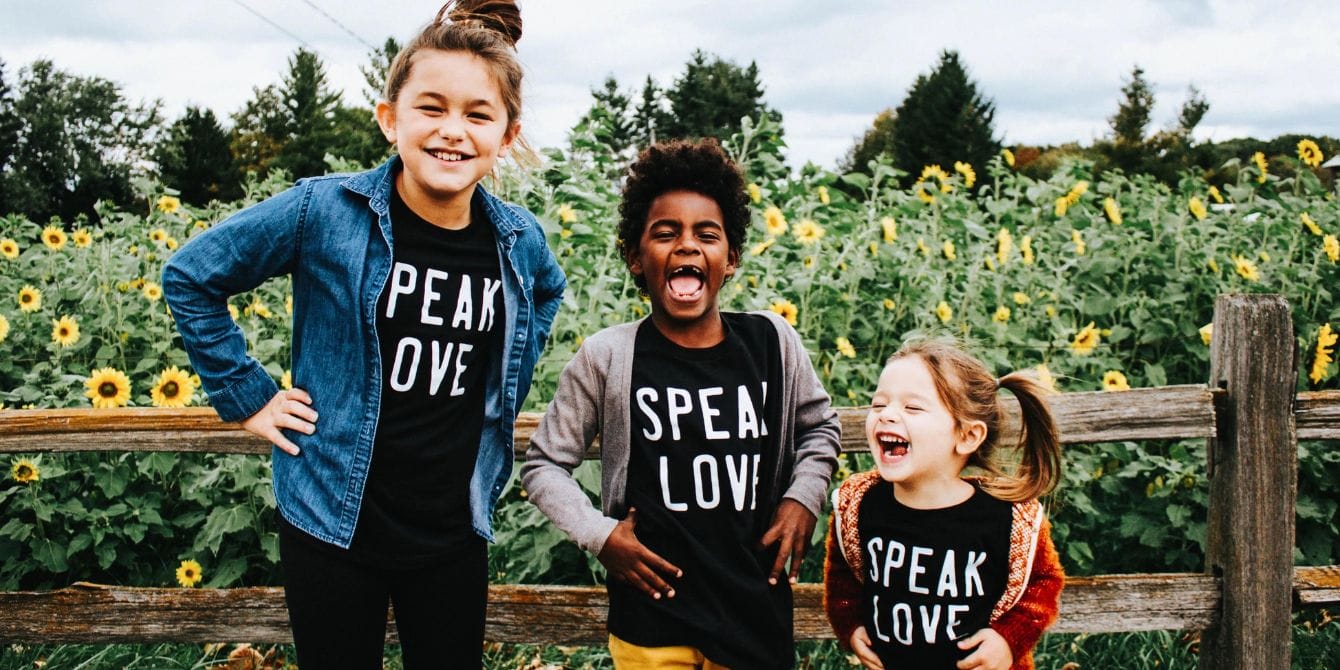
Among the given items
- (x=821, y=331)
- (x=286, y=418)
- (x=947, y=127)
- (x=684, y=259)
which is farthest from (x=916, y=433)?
(x=947, y=127)

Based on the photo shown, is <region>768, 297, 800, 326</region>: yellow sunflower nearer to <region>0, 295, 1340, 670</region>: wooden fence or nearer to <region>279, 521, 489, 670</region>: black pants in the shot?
<region>0, 295, 1340, 670</region>: wooden fence

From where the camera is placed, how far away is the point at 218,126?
44625 mm

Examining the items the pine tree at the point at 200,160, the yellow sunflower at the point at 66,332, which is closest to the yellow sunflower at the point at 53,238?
the yellow sunflower at the point at 66,332

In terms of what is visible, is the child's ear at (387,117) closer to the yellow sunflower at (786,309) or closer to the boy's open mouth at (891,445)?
the boy's open mouth at (891,445)

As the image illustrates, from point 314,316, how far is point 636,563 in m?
0.73

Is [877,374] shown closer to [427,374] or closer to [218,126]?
[427,374]

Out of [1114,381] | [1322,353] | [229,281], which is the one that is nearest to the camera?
[229,281]

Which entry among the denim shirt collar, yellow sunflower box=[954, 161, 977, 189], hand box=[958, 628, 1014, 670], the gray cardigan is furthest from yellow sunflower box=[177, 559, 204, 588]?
yellow sunflower box=[954, 161, 977, 189]

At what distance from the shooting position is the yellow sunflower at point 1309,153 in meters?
4.72

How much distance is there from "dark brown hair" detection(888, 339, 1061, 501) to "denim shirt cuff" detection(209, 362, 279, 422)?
1.18 meters

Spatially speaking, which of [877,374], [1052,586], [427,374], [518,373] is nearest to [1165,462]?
[877,374]

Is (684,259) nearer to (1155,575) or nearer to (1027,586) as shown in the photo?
(1027,586)

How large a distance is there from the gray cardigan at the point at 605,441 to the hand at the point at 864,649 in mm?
246

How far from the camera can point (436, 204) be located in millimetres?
1868
